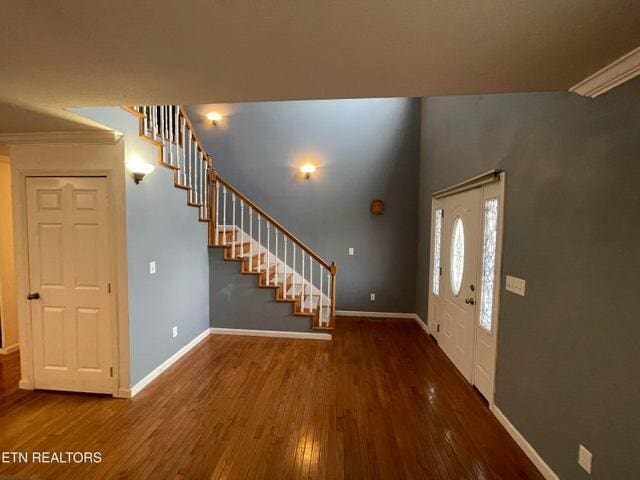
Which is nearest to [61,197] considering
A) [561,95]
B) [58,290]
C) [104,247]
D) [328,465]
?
[104,247]

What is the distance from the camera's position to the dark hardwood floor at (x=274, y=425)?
6.37 ft

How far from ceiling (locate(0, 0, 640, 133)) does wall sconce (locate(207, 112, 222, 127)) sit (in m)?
3.59

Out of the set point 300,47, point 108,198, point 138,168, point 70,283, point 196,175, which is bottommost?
point 70,283

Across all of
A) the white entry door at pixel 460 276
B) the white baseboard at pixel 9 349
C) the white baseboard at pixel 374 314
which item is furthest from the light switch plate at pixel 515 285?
the white baseboard at pixel 9 349

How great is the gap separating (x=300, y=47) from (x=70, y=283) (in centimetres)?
294

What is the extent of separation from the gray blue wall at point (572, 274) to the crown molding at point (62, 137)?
3.38m

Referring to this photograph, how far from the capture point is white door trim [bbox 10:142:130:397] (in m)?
2.59

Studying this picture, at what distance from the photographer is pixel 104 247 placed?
265cm

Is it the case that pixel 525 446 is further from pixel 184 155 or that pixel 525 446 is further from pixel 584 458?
pixel 184 155

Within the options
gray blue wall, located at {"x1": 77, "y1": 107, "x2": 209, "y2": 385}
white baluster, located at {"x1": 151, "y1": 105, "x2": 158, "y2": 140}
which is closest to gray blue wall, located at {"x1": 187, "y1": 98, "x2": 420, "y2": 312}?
gray blue wall, located at {"x1": 77, "y1": 107, "x2": 209, "y2": 385}

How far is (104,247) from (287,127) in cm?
364

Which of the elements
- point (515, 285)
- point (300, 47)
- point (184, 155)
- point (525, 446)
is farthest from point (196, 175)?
point (525, 446)

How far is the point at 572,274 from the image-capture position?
175cm

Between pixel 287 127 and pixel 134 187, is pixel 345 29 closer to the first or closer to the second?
pixel 134 187
